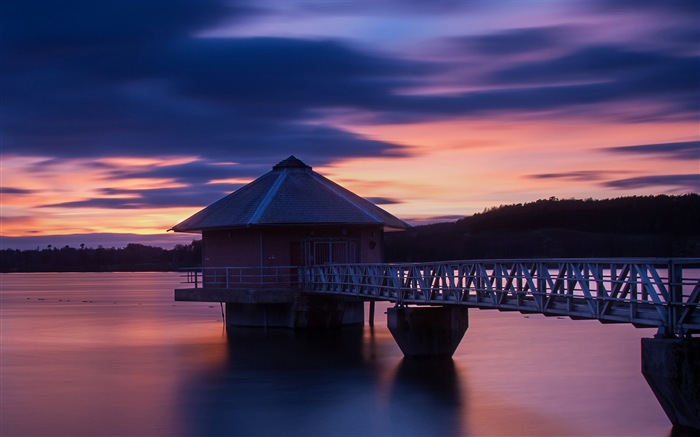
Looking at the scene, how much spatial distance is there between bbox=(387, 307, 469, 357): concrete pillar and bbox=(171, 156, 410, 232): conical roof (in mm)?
8675

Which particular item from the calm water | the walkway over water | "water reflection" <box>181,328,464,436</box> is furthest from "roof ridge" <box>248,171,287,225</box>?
"water reflection" <box>181,328,464,436</box>

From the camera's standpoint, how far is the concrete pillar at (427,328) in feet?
82.5

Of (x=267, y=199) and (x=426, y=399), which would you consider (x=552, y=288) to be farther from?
(x=267, y=199)

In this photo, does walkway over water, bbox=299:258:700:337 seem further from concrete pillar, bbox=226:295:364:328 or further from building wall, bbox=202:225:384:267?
building wall, bbox=202:225:384:267

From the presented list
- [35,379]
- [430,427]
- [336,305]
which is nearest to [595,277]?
[430,427]

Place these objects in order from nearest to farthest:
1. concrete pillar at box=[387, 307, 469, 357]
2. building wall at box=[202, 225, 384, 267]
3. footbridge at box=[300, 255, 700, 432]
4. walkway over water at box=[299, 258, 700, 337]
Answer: footbridge at box=[300, 255, 700, 432] < walkway over water at box=[299, 258, 700, 337] < concrete pillar at box=[387, 307, 469, 357] < building wall at box=[202, 225, 384, 267]

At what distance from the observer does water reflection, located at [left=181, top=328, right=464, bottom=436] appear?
18.6 metres

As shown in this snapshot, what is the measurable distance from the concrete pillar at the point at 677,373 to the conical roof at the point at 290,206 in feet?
62.6

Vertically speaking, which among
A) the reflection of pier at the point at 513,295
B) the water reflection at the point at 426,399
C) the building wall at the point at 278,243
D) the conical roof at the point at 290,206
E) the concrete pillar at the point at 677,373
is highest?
the conical roof at the point at 290,206

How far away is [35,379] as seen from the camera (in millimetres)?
26016

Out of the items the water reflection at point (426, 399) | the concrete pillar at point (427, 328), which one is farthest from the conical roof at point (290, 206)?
the water reflection at point (426, 399)

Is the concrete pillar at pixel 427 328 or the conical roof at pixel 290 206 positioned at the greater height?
the conical roof at pixel 290 206

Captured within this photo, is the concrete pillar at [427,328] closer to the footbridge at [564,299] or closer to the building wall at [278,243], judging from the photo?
the footbridge at [564,299]

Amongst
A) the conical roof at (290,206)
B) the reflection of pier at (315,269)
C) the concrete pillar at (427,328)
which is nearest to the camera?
the concrete pillar at (427,328)
